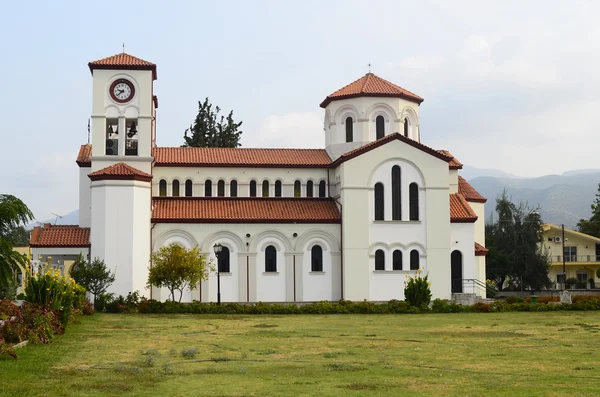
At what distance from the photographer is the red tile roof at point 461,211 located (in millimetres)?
50469

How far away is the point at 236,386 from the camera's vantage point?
16391 mm

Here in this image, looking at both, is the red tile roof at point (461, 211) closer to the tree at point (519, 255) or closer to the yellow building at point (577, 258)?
the tree at point (519, 255)

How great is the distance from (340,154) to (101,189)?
16.5 metres

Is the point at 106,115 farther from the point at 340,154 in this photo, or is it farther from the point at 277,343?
the point at 277,343

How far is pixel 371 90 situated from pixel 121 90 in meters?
16.6

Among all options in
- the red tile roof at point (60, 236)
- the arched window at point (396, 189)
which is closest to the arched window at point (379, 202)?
the arched window at point (396, 189)

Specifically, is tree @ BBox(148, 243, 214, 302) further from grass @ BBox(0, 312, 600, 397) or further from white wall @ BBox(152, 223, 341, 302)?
grass @ BBox(0, 312, 600, 397)

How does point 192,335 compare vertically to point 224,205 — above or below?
below

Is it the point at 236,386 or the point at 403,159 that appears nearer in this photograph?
the point at 236,386

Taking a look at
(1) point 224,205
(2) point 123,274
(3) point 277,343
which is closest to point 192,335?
(3) point 277,343

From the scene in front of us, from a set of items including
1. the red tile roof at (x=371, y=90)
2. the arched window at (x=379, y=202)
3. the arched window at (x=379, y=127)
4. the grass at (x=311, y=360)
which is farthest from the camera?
the arched window at (x=379, y=127)

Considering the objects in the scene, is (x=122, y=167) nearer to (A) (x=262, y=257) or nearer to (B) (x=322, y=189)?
(A) (x=262, y=257)

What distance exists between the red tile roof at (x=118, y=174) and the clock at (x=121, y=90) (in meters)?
4.82

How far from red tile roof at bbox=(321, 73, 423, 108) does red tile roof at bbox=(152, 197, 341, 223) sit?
742 cm
